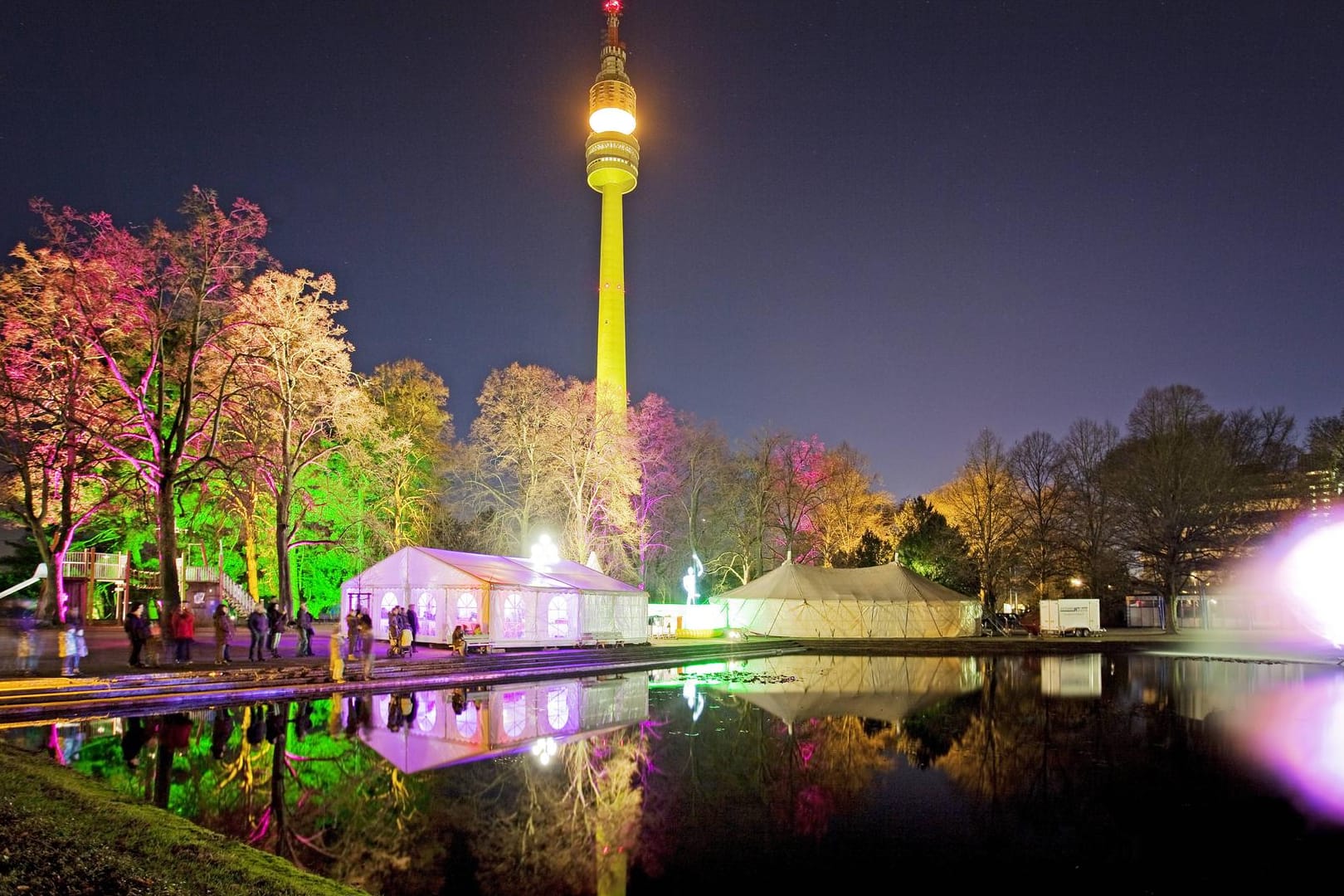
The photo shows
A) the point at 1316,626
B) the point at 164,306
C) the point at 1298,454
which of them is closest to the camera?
the point at 164,306

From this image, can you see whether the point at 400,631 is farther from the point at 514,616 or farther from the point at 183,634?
the point at 183,634

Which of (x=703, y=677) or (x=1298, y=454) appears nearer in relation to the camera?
(x=703, y=677)

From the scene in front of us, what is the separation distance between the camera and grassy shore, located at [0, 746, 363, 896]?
18.0ft

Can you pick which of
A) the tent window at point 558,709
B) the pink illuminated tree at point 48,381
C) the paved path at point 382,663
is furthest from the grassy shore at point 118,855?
the pink illuminated tree at point 48,381

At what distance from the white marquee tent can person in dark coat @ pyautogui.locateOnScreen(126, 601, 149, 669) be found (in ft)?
29.2

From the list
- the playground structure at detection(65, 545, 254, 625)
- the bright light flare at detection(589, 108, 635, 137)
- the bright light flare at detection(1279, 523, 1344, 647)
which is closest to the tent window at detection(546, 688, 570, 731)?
the playground structure at detection(65, 545, 254, 625)

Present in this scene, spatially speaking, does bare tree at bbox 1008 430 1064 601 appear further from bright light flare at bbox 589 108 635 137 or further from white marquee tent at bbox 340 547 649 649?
bright light flare at bbox 589 108 635 137

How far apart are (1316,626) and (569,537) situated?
106ft

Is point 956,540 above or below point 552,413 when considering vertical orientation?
below

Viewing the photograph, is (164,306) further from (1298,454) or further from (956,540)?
(1298,454)

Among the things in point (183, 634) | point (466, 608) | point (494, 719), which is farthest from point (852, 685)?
point (183, 634)

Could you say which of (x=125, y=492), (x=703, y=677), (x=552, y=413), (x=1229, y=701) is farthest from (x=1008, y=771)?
(x=552, y=413)

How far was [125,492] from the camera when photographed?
25.3 m

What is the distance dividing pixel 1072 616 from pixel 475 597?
32.0 metres
